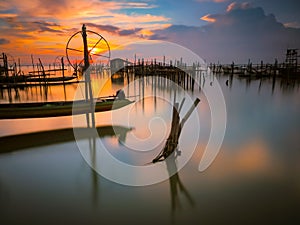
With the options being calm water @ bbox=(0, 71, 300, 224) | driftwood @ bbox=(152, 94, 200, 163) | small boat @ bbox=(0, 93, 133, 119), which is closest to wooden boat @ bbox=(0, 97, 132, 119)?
small boat @ bbox=(0, 93, 133, 119)

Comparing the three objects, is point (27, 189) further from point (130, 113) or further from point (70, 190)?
point (130, 113)

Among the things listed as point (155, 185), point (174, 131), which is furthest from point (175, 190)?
point (174, 131)

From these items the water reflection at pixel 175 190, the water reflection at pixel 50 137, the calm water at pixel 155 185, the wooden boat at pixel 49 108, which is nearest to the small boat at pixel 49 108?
the wooden boat at pixel 49 108

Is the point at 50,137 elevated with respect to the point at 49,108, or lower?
lower

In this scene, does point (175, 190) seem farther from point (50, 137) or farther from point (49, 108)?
point (49, 108)

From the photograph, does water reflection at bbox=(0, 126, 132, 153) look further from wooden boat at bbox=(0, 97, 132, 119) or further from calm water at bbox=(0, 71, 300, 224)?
wooden boat at bbox=(0, 97, 132, 119)

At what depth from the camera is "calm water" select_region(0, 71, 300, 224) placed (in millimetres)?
2730

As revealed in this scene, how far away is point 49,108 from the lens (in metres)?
5.70

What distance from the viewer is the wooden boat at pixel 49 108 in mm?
5438

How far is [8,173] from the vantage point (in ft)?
12.3

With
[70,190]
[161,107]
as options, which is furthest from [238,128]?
[70,190]

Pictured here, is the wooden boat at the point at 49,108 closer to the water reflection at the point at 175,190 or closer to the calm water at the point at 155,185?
the calm water at the point at 155,185

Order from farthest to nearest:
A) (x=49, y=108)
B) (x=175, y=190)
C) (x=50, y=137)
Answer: (x=49, y=108) → (x=50, y=137) → (x=175, y=190)

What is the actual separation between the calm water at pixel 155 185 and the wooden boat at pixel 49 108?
62 centimetres
